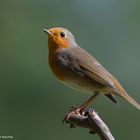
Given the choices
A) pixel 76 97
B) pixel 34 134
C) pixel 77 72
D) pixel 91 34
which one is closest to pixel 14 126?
pixel 34 134

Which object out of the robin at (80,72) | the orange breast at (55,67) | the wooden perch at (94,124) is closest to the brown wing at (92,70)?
the robin at (80,72)

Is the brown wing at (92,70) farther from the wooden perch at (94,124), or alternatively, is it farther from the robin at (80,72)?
the wooden perch at (94,124)

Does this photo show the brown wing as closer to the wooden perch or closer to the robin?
the robin

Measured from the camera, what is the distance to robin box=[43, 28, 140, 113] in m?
8.39

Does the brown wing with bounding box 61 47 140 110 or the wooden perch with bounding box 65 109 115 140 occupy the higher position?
the brown wing with bounding box 61 47 140 110

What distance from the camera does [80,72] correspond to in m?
8.53

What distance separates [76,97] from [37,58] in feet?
3.46

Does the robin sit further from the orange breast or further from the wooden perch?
the wooden perch

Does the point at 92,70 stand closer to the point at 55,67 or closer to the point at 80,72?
the point at 80,72

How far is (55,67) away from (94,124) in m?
2.09

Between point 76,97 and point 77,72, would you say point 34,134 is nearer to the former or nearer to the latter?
point 76,97

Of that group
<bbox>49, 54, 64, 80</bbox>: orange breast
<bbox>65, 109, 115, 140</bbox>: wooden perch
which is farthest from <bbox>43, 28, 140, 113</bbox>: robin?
<bbox>65, 109, 115, 140</bbox>: wooden perch

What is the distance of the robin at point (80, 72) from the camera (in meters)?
8.39

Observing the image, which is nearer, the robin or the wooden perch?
the wooden perch
